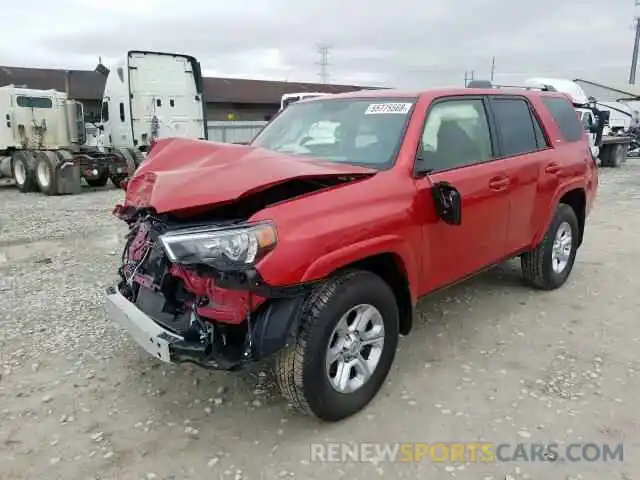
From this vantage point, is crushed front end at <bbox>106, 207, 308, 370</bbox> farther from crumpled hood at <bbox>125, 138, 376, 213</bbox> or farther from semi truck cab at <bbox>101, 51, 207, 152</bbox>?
semi truck cab at <bbox>101, 51, 207, 152</bbox>

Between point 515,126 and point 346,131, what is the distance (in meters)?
1.63

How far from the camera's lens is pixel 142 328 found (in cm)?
302

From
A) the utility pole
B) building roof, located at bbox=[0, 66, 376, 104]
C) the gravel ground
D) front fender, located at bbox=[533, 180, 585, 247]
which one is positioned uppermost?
the utility pole

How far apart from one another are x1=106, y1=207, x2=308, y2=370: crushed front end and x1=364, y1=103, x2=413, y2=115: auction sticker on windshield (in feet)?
4.92

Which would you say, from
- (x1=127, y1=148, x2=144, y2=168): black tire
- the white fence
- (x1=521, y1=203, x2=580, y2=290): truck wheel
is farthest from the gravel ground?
the white fence

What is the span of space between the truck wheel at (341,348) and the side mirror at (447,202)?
2.16 ft

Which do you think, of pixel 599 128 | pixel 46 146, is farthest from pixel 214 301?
pixel 599 128

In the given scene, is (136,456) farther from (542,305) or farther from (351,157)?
(542,305)

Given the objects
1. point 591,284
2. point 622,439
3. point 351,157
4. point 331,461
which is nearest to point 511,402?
point 622,439

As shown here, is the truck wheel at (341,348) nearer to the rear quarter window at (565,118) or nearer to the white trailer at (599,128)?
the rear quarter window at (565,118)

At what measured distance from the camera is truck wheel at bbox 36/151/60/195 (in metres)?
13.2

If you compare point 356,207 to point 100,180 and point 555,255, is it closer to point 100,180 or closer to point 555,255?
point 555,255

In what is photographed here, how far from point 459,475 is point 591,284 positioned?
3.59 m

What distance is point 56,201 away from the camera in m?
12.4
